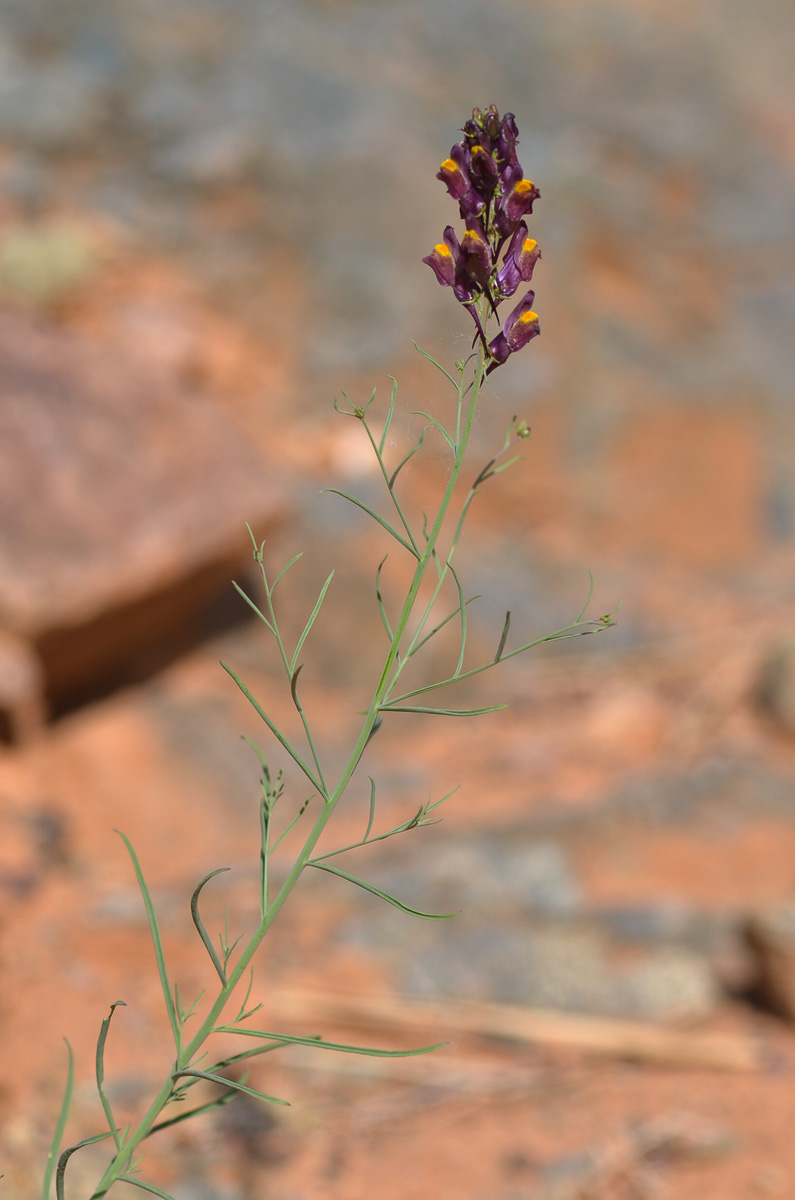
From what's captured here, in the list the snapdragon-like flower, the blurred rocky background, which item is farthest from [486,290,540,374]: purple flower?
the blurred rocky background

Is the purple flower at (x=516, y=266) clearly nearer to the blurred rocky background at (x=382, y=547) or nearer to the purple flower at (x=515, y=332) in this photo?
the purple flower at (x=515, y=332)

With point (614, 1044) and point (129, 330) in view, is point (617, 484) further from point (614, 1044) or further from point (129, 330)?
point (614, 1044)

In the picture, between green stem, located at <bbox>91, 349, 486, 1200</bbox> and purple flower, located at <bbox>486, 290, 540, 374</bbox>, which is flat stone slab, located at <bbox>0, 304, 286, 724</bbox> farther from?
purple flower, located at <bbox>486, 290, 540, 374</bbox>

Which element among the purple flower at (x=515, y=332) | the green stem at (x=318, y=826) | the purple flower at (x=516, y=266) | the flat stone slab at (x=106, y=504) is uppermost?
the flat stone slab at (x=106, y=504)

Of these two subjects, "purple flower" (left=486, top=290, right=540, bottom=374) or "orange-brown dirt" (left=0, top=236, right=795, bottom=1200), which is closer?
"purple flower" (left=486, top=290, right=540, bottom=374)

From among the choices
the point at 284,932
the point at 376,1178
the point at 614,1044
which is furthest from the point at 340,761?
the point at 376,1178

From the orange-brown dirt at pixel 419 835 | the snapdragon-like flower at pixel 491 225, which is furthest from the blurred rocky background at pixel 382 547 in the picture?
the snapdragon-like flower at pixel 491 225
